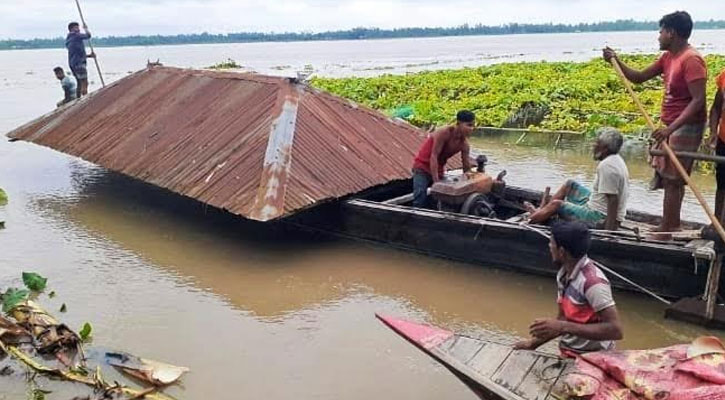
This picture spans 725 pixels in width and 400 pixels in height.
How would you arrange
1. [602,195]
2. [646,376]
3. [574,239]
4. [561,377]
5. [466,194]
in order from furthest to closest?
[466,194] → [602,195] → [561,377] → [574,239] → [646,376]

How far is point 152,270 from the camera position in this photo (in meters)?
8.05

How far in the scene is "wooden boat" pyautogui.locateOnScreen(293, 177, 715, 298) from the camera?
20.3ft

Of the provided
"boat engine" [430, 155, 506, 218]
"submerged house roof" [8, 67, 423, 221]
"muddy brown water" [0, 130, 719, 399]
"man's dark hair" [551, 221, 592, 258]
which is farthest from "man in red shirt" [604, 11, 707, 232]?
"submerged house roof" [8, 67, 423, 221]

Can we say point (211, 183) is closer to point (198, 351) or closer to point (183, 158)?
point (183, 158)

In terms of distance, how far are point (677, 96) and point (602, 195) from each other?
1.15 m

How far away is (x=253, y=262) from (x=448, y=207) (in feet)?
7.89

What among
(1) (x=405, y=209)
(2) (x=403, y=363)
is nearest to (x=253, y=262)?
(1) (x=405, y=209)

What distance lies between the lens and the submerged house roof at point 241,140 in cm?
803

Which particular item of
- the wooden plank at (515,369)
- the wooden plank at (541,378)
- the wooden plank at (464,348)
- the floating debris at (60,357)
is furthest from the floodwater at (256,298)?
the wooden plank at (541,378)

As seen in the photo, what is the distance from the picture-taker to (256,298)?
7.20m

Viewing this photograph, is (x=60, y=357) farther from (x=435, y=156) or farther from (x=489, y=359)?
(x=435, y=156)

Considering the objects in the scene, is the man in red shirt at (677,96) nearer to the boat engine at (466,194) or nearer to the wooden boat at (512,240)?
the wooden boat at (512,240)

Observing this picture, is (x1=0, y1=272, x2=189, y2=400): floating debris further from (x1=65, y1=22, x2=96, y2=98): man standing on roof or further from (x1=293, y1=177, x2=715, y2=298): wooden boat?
(x1=65, y1=22, x2=96, y2=98): man standing on roof

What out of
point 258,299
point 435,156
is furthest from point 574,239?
point 435,156
